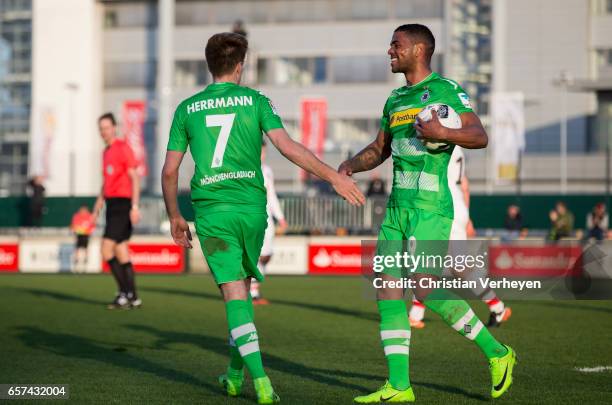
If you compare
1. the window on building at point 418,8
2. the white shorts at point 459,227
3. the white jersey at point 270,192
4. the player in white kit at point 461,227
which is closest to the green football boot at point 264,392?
the player in white kit at point 461,227

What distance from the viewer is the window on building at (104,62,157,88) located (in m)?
63.1

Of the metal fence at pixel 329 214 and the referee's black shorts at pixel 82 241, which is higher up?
the metal fence at pixel 329 214

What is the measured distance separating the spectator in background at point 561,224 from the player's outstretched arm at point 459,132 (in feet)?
71.2

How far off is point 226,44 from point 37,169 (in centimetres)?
4656

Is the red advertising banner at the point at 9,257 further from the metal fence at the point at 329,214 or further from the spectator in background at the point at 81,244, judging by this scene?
the metal fence at the point at 329,214

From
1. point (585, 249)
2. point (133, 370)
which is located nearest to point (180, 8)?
point (585, 249)

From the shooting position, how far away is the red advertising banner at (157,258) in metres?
27.5

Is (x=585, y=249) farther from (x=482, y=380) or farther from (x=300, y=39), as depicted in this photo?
(x=300, y=39)

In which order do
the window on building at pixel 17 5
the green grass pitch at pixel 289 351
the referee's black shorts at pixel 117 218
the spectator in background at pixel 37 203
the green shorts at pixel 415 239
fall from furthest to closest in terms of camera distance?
the window on building at pixel 17 5
the spectator in background at pixel 37 203
the referee's black shorts at pixel 117 218
the green grass pitch at pixel 289 351
the green shorts at pixel 415 239

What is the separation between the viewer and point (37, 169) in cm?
5206

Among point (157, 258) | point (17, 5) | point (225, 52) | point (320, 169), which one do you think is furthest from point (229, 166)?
point (17, 5)

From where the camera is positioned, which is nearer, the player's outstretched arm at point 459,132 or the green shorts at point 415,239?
the player's outstretched arm at point 459,132

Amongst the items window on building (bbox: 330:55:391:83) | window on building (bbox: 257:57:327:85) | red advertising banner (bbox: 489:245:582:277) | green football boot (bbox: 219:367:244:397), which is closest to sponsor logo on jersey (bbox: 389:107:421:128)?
green football boot (bbox: 219:367:244:397)

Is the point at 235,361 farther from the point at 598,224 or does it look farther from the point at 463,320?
the point at 598,224
